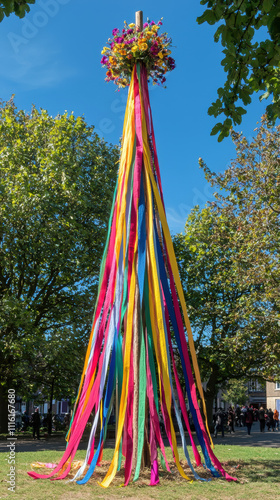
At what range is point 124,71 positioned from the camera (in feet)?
27.9

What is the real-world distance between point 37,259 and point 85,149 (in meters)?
4.44

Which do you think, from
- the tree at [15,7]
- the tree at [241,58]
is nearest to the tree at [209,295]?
the tree at [241,58]

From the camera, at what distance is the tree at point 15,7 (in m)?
4.42

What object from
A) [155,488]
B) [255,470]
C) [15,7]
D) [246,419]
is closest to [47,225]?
[255,470]

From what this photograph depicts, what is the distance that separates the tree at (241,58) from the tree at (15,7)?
163 cm

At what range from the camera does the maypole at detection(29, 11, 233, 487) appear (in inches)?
269

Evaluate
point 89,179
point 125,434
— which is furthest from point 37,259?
point 125,434

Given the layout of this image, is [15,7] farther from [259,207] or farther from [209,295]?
[209,295]

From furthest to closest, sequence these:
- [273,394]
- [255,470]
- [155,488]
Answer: [273,394] → [255,470] → [155,488]

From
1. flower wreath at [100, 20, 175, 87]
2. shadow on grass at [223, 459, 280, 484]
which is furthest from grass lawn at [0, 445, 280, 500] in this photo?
flower wreath at [100, 20, 175, 87]

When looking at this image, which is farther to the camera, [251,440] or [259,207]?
[251,440]

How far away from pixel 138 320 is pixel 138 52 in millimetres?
4332

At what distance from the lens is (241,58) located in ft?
17.8

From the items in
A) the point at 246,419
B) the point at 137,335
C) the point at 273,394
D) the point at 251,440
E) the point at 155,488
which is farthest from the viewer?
the point at 273,394
